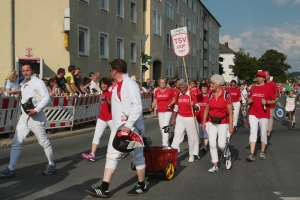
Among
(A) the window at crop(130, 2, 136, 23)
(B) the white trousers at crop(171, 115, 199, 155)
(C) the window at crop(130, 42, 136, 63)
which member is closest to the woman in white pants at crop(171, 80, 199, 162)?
(B) the white trousers at crop(171, 115, 199, 155)

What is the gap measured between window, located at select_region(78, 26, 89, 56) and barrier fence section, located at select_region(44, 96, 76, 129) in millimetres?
9486

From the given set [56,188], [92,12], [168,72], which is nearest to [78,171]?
[56,188]

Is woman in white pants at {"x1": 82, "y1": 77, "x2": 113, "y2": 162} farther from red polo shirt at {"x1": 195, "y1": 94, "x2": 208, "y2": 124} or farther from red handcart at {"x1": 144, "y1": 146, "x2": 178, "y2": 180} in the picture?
red polo shirt at {"x1": 195, "y1": 94, "x2": 208, "y2": 124}

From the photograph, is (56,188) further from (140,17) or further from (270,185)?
(140,17)

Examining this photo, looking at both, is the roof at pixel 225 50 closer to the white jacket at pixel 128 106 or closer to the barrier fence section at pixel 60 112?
the barrier fence section at pixel 60 112

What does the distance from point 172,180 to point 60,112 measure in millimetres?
7460

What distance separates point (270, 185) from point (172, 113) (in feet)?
13.1

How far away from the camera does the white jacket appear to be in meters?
5.84

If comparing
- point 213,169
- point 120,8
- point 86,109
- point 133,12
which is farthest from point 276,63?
point 213,169

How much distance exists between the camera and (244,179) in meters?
7.38

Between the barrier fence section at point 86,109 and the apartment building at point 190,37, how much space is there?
Result: 19.6m

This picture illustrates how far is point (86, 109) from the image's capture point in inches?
617

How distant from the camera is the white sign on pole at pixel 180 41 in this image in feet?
35.1

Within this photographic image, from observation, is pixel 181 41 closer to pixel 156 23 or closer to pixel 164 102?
pixel 164 102
